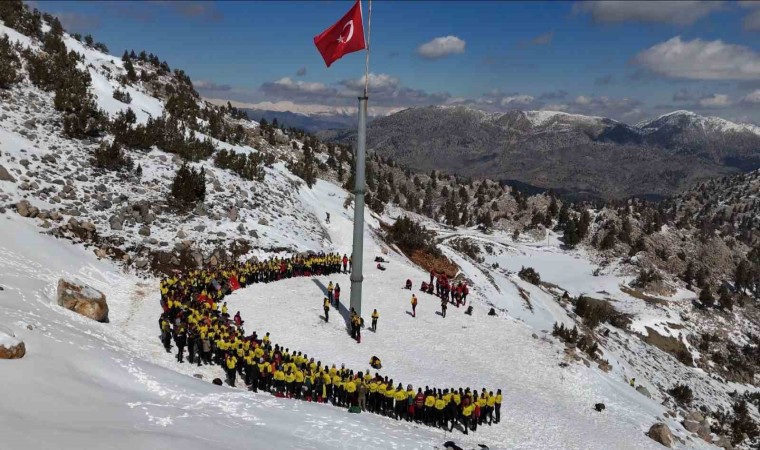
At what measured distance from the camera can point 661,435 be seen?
65.5ft

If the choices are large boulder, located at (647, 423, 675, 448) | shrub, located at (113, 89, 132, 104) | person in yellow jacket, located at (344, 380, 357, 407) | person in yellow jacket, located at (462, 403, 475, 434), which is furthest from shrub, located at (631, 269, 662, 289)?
shrub, located at (113, 89, 132, 104)

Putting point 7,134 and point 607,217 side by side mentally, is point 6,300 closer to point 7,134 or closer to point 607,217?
point 7,134

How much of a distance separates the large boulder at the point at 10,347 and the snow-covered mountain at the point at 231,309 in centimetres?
8

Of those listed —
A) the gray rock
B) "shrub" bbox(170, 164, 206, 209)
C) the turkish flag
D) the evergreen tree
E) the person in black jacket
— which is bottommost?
the evergreen tree

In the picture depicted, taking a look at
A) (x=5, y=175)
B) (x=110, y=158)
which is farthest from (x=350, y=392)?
(x=110, y=158)

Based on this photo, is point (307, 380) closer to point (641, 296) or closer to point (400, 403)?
point (400, 403)

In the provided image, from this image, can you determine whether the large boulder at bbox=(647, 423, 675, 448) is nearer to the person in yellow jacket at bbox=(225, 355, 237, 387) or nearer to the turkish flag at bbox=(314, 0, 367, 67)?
the person in yellow jacket at bbox=(225, 355, 237, 387)

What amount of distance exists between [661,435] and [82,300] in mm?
24319

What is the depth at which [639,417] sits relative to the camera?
72.5 ft

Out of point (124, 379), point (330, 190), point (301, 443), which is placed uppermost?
point (330, 190)

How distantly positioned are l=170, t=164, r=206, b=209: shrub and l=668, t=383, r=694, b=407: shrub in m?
37.9

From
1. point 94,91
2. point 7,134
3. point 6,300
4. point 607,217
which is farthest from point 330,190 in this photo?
point 607,217

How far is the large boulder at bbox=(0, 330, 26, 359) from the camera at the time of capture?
12516mm

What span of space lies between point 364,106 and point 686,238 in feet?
305
